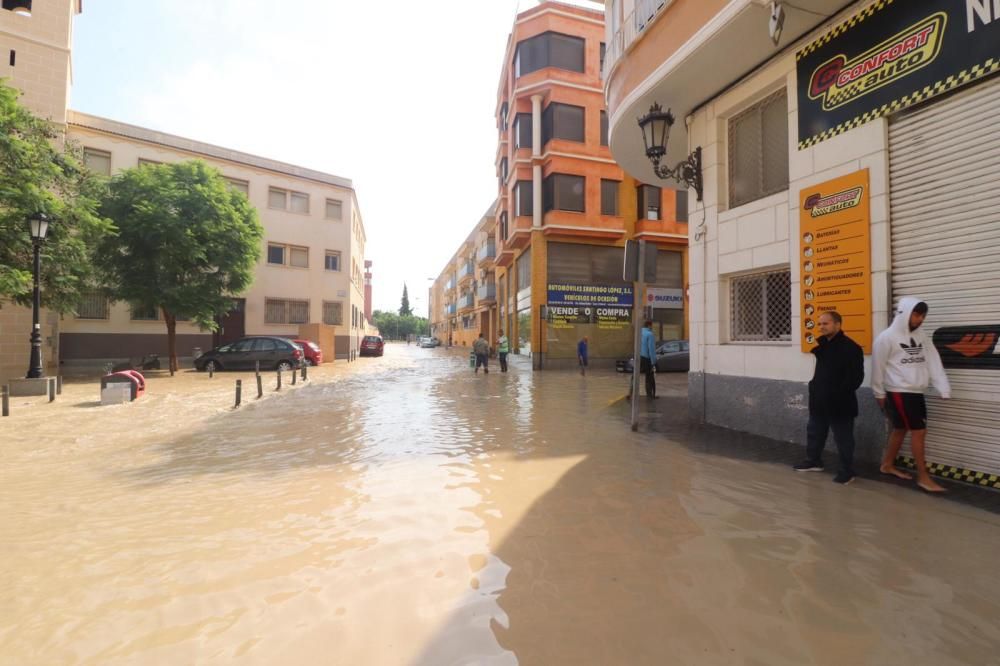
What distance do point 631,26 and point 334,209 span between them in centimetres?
2424

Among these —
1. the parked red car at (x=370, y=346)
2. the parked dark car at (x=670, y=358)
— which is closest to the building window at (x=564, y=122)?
the parked dark car at (x=670, y=358)

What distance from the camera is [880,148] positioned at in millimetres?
5273

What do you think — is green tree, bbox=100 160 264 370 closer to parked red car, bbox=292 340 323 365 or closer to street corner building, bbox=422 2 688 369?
parked red car, bbox=292 340 323 365

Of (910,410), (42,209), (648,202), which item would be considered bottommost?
(910,410)

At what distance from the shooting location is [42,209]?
39.7 feet

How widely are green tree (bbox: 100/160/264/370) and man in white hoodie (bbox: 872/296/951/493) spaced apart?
1964 centimetres

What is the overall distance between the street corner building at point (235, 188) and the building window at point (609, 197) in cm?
1562

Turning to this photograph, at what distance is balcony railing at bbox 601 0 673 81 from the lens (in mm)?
7844

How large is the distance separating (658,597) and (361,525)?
2.22 m

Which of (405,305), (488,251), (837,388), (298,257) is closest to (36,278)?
(298,257)

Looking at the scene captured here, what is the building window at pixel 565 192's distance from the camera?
2148 cm

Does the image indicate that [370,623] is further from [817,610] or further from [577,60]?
[577,60]

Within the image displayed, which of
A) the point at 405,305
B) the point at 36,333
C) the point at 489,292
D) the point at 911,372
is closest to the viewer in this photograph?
the point at 911,372

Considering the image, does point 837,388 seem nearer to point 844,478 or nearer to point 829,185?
point 844,478
